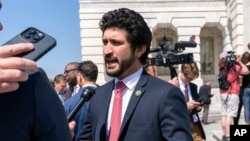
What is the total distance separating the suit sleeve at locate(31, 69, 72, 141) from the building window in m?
28.5

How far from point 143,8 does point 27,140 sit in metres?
24.2

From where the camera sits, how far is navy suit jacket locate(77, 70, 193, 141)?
2387 mm

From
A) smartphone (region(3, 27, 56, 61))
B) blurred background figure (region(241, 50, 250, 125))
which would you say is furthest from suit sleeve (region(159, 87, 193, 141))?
blurred background figure (region(241, 50, 250, 125))

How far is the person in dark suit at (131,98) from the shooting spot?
2.42m

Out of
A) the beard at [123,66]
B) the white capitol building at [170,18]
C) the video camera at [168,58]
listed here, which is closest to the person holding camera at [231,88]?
the video camera at [168,58]

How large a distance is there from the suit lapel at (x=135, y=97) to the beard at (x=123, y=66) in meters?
0.13

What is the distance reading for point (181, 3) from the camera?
2531 cm

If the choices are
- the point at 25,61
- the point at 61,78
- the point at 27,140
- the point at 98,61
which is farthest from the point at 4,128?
the point at 98,61

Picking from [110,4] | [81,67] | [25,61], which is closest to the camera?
[25,61]

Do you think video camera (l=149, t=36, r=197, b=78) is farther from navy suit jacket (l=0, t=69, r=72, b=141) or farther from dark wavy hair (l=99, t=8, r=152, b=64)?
navy suit jacket (l=0, t=69, r=72, b=141)

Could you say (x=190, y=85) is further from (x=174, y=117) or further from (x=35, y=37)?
(x=35, y=37)

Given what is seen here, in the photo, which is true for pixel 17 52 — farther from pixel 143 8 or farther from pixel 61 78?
pixel 143 8

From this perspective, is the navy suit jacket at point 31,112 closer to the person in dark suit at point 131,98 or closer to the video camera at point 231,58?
the person in dark suit at point 131,98

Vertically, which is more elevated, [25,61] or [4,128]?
[25,61]
